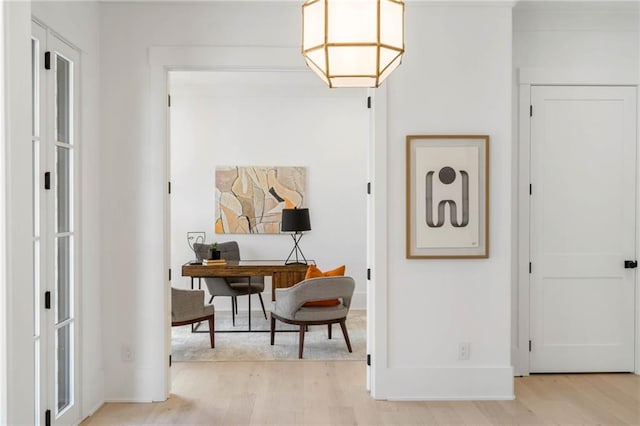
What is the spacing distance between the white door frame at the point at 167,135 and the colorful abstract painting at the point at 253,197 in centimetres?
327

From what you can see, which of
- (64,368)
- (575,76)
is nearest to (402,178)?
(575,76)

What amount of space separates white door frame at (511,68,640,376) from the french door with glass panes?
3250 millimetres

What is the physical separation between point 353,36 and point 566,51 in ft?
10.7

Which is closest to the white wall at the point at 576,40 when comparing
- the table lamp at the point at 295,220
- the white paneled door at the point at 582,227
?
the white paneled door at the point at 582,227

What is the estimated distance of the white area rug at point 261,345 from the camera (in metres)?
4.90

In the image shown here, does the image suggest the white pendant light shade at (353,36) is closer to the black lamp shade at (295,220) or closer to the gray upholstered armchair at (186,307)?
the gray upholstered armchair at (186,307)

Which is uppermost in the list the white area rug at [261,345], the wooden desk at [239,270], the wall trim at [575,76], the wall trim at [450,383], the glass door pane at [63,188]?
the wall trim at [575,76]

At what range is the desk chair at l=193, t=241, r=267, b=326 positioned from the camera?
628 cm

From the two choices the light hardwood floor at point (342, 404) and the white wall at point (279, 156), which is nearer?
the light hardwood floor at point (342, 404)

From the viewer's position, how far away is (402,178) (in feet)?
12.5

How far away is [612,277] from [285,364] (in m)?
2.82

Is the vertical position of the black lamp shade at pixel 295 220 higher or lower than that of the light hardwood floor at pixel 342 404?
higher

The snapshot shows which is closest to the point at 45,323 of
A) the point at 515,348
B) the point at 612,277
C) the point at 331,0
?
the point at 331,0

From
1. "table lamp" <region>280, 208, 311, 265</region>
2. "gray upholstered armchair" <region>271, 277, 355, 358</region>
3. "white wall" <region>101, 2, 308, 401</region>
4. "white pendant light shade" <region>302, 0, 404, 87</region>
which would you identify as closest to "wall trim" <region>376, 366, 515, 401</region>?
"gray upholstered armchair" <region>271, 277, 355, 358</region>
